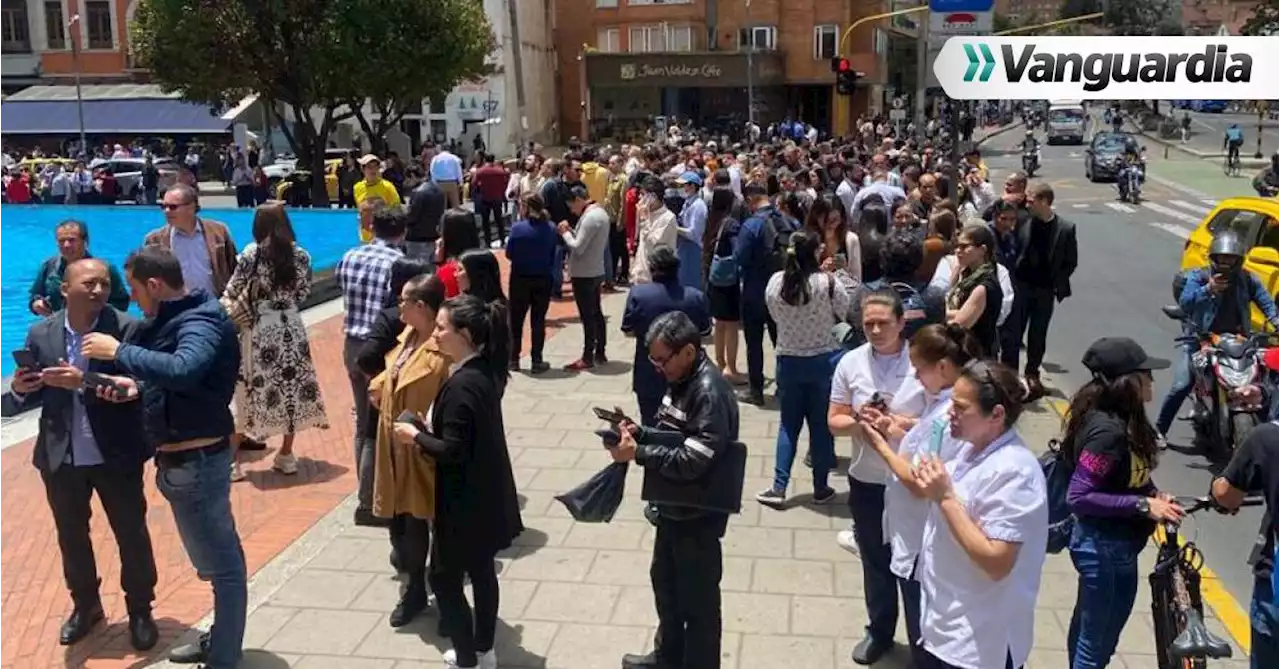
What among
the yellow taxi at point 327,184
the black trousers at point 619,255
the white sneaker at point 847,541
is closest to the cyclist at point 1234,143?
the yellow taxi at point 327,184

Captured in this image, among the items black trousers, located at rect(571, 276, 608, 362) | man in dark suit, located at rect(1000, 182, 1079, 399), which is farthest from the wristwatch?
black trousers, located at rect(571, 276, 608, 362)

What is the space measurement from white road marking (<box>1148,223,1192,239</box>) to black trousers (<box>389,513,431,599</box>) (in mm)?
20464

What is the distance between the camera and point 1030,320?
9.99 meters

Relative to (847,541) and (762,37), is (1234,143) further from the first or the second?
(847,541)

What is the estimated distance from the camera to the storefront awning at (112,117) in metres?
47.8

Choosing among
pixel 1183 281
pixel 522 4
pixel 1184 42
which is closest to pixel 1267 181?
pixel 1184 42

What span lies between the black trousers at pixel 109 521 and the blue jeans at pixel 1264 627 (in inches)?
177

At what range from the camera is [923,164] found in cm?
1709

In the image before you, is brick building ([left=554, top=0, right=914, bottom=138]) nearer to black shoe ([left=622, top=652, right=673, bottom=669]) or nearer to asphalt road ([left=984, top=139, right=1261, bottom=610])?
asphalt road ([left=984, top=139, right=1261, bottom=610])

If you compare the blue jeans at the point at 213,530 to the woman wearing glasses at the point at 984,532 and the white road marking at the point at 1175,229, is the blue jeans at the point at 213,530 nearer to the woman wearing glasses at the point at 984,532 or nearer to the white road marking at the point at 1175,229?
the woman wearing glasses at the point at 984,532

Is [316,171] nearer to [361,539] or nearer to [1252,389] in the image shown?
[361,539]

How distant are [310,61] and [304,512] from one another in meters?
27.2

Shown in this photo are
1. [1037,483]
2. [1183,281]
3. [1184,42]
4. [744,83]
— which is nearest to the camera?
[1037,483]

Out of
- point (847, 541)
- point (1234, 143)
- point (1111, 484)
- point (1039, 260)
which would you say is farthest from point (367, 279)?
point (1234, 143)
